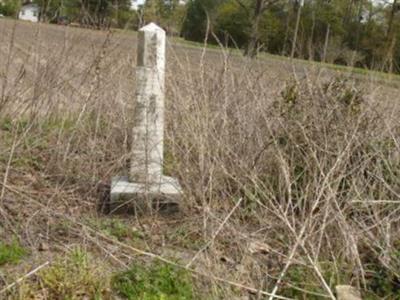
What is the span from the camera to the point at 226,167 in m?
4.35

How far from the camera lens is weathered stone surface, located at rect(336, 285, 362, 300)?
306cm

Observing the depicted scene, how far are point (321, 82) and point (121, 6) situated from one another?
2.80m

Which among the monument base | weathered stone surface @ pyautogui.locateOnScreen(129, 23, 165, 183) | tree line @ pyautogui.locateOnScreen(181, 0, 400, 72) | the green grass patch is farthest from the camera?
tree line @ pyautogui.locateOnScreen(181, 0, 400, 72)

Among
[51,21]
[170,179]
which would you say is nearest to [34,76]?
[51,21]

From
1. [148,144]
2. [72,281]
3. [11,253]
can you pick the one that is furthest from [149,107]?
[72,281]

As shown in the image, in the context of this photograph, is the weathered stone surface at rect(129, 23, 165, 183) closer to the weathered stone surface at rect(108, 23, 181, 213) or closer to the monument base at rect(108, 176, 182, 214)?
the weathered stone surface at rect(108, 23, 181, 213)

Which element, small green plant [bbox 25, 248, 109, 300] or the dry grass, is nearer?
small green plant [bbox 25, 248, 109, 300]

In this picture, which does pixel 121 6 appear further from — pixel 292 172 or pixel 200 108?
pixel 292 172

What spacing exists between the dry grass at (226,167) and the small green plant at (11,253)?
0.26 ft

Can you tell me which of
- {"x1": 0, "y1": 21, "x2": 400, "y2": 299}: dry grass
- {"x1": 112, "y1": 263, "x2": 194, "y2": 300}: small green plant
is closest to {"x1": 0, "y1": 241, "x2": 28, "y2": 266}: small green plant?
{"x1": 0, "y1": 21, "x2": 400, "y2": 299}: dry grass

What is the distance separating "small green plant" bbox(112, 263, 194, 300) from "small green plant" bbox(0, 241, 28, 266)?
0.66 m

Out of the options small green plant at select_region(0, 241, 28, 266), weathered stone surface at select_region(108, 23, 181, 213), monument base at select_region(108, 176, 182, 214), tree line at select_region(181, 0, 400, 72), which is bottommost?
small green plant at select_region(0, 241, 28, 266)

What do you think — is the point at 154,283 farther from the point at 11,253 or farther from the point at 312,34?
the point at 312,34

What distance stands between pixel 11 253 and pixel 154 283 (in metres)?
0.96
